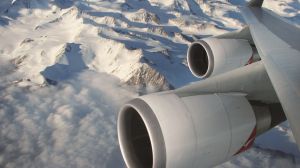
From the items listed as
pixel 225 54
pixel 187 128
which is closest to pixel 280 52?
pixel 187 128

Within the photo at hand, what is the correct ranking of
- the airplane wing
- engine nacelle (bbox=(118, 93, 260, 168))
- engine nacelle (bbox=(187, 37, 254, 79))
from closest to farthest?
1. the airplane wing
2. engine nacelle (bbox=(118, 93, 260, 168))
3. engine nacelle (bbox=(187, 37, 254, 79))

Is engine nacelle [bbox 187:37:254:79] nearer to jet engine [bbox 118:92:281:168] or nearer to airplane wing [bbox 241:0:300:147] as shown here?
airplane wing [bbox 241:0:300:147]

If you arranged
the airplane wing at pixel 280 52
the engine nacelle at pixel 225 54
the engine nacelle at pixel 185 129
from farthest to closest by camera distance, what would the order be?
the engine nacelle at pixel 225 54 < the engine nacelle at pixel 185 129 < the airplane wing at pixel 280 52

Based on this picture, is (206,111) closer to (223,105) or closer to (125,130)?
(223,105)

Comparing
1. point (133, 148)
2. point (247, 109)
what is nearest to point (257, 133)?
point (247, 109)

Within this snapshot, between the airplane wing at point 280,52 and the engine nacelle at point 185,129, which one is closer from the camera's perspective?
the airplane wing at point 280,52

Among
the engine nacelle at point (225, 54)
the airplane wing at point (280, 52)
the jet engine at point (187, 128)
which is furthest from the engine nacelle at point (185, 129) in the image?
the engine nacelle at point (225, 54)

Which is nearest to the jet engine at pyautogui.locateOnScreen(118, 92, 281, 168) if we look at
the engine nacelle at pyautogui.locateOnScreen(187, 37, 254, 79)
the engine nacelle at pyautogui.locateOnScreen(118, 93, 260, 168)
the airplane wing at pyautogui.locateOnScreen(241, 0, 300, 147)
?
the engine nacelle at pyautogui.locateOnScreen(118, 93, 260, 168)

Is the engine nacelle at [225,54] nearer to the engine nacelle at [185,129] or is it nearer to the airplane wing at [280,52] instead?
the airplane wing at [280,52]
